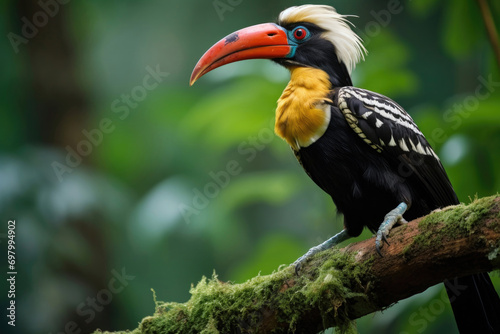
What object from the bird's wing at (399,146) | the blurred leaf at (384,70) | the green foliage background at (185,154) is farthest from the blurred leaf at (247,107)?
the bird's wing at (399,146)

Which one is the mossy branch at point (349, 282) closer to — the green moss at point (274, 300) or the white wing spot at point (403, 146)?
the green moss at point (274, 300)

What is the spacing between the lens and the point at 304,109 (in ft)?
12.5

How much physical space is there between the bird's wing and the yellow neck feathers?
0.17 meters

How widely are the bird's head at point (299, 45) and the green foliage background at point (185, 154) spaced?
16.6 inches

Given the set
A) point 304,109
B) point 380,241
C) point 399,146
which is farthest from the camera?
point 304,109

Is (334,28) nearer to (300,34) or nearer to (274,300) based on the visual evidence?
(300,34)

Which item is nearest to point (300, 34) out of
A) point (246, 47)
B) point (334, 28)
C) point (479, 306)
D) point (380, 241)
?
point (334, 28)

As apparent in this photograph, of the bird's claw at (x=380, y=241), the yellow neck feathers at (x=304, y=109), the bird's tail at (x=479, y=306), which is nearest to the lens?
the bird's claw at (x=380, y=241)

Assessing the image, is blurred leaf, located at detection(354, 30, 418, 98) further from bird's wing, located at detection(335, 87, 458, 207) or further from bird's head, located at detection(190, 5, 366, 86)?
bird's wing, located at detection(335, 87, 458, 207)

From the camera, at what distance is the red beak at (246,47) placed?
13.8 ft

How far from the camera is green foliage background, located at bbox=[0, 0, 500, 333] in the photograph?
4332mm

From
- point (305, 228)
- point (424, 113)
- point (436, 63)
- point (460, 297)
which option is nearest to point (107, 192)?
point (305, 228)

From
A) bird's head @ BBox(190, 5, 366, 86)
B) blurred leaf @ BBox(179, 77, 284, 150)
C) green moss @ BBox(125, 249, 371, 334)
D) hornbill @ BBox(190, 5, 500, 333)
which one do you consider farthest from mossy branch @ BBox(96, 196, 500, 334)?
blurred leaf @ BBox(179, 77, 284, 150)

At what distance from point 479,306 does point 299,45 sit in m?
2.28
